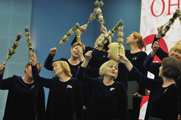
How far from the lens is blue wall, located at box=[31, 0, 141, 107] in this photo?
7098mm

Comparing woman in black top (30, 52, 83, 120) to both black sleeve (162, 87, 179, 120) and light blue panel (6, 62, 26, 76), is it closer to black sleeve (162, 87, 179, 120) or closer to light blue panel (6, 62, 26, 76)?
black sleeve (162, 87, 179, 120)

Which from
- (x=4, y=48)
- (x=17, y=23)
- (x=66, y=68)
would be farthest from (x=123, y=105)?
(x=17, y=23)

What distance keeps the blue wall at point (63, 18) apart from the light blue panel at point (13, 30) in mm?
279

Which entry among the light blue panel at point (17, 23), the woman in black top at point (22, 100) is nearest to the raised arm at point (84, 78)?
the woman in black top at point (22, 100)

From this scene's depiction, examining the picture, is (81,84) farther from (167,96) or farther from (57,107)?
(167,96)

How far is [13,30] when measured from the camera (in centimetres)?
687

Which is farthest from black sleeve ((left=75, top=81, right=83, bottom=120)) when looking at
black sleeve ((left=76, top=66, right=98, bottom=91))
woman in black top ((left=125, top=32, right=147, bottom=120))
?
woman in black top ((left=125, top=32, right=147, bottom=120))

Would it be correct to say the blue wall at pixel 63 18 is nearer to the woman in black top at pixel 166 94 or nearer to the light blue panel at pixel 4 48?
the light blue panel at pixel 4 48

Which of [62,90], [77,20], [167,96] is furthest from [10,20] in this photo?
[167,96]

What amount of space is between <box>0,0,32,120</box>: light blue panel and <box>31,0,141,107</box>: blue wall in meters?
0.28

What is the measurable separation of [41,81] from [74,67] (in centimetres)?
64

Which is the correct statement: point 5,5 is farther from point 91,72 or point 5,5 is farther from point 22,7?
point 91,72

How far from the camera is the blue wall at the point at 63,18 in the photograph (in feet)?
23.3

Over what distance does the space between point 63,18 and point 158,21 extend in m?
2.88
